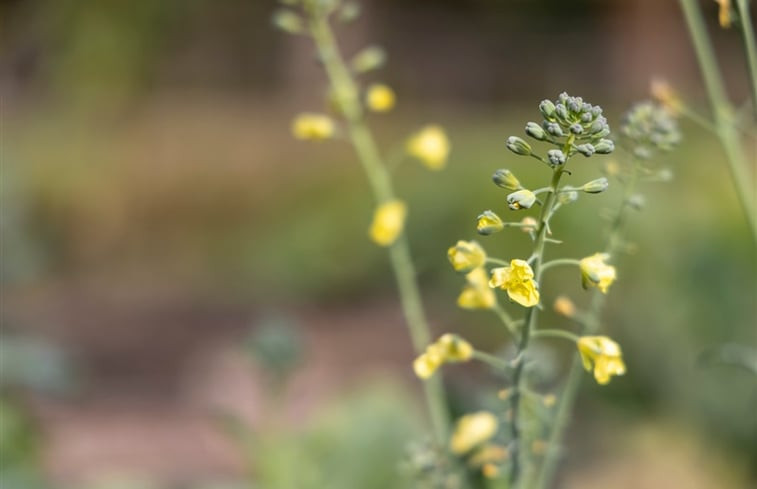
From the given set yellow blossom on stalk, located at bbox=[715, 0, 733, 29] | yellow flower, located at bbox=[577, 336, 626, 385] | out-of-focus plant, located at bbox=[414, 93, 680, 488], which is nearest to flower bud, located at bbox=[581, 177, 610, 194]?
out-of-focus plant, located at bbox=[414, 93, 680, 488]

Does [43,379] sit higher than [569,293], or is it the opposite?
[569,293]

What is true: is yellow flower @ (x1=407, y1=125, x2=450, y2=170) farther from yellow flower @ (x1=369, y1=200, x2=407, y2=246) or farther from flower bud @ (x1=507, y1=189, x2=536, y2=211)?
flower bud @ (x1=507, y1=189, x2=536, y2=211)

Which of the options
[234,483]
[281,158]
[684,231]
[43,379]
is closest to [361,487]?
[234,483]

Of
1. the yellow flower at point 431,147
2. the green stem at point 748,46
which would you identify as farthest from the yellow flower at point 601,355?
the yellow flower at point 431,147

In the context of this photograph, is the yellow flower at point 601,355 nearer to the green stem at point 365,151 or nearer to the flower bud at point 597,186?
the flower bud at point 597,186

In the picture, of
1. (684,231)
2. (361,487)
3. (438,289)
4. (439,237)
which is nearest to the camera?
(361,487)

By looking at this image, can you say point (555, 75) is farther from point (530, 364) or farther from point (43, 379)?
point (530, 364)
